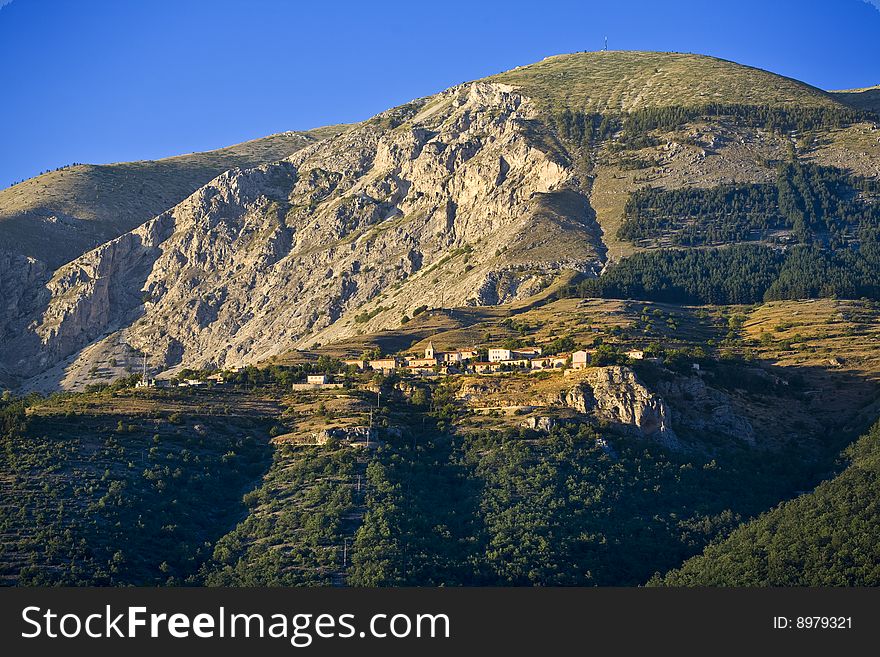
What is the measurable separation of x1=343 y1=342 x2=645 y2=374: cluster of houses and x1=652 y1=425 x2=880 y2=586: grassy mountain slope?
2592cm

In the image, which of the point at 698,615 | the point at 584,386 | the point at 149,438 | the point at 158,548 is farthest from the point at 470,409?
the point at 698,615

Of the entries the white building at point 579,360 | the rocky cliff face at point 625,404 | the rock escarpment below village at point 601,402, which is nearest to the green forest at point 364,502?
the rock escarpment below village at point 601,402

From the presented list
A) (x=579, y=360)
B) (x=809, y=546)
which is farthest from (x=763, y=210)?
(x=809, y=546)

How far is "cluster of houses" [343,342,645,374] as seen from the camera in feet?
366

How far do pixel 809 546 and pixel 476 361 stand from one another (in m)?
45.9

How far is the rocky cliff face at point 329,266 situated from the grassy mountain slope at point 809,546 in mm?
71725

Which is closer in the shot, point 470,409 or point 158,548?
point 158,548

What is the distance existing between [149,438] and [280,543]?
17.4 meters

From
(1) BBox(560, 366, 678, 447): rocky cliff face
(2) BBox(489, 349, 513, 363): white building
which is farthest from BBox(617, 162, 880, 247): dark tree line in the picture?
(1) BBox(560, 366, 678, 447): rocky cliff face

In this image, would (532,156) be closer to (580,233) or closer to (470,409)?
(580,233)

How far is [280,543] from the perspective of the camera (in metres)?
82.9

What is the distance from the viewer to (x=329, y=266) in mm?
185250

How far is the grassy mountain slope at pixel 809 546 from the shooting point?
7481 cm

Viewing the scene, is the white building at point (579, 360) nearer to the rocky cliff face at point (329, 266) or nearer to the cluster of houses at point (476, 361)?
the cluster of houses at point (476, 361)
